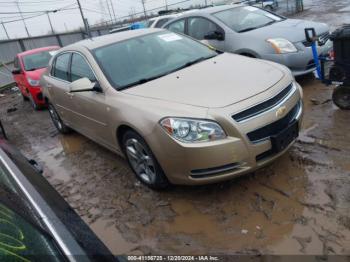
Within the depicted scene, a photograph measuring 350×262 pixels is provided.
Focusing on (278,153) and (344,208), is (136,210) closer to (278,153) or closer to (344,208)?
(278,153)

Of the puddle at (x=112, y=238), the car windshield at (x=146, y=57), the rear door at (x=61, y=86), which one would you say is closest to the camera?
the puddle at (x=112, y=238)

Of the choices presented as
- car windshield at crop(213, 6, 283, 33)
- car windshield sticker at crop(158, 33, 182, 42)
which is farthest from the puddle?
car windshield at crop(213, 6, 283, 33)

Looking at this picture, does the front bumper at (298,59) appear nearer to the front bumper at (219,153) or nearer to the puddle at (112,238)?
the front bumper at (219,153)

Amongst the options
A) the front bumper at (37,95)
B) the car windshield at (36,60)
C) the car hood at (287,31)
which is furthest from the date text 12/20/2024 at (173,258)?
the car windshield at (36,60)

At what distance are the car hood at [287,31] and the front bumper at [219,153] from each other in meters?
3.35

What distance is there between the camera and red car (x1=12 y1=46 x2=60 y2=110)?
9461mm

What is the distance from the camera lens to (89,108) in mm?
4668

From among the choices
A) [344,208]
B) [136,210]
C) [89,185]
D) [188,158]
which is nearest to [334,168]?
[344,208]

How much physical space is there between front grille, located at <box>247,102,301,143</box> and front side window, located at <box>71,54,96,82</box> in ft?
7.19

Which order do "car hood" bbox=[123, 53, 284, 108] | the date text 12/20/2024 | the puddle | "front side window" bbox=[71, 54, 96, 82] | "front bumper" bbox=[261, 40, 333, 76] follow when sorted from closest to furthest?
the date text 12/20/2024
the puddle
"car hood" bbox=[123, 53, 284, 108]
"front side window" bbox=[71, 54, 96, 82]
"front bumper" bbox=[261, 40, 333, 76]

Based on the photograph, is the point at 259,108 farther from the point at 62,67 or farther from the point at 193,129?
the point at 62,67

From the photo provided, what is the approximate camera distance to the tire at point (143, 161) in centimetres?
375

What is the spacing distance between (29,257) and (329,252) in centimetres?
225

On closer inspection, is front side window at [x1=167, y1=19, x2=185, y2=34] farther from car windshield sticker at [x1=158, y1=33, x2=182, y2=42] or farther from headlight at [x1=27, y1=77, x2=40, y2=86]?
headlight at [x1=27, y1=77, x2=40, y2=86]
